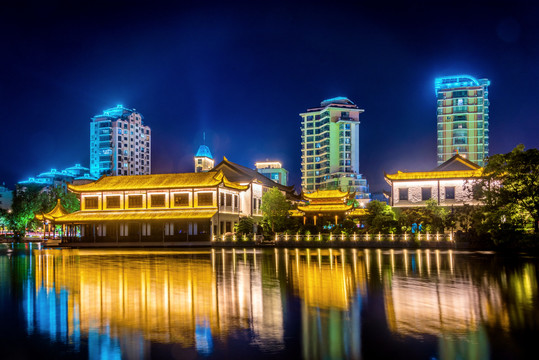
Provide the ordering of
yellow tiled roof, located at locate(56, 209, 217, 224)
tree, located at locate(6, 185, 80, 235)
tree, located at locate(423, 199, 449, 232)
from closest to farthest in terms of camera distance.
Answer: tree, located at locate(423, 199, 449, 232) → yellow tiled roof, located at locate(56, 209, 217, 224) → tree, located at locate(6, 185, 80, 235)

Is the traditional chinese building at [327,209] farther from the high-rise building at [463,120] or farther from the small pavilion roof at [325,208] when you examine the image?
the high-rise building at [463,120]

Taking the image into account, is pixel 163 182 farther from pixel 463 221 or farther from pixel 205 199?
pixel 463 221

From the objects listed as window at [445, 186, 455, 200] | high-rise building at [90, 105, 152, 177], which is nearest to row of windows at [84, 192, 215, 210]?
window at [445, 186, 455, 200]

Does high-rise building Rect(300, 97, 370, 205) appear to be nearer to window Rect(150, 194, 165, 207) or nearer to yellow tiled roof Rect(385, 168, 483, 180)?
yellow tiled roof Rect(385, 168, 483, 180)

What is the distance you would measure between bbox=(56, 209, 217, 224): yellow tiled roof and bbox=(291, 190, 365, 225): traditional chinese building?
10.4 m

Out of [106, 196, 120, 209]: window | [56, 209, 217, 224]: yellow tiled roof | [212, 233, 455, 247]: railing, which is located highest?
[106, 196, 120, 209]: window

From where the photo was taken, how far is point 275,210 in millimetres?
51625

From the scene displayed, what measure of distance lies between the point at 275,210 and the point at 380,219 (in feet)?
Answer: 37.4

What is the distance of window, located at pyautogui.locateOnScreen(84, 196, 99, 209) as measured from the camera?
54.2 metres

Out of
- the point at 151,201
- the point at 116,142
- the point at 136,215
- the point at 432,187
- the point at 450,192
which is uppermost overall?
the point at 116,142

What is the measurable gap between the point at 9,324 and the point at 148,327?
3123 mm

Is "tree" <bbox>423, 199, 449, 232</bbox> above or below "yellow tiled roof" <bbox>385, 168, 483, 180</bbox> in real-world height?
below

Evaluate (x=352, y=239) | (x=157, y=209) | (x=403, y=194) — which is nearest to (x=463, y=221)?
(x=403, y=194)

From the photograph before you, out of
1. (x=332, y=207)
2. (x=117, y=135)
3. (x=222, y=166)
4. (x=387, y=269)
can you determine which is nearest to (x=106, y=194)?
(x=222, y=166)
